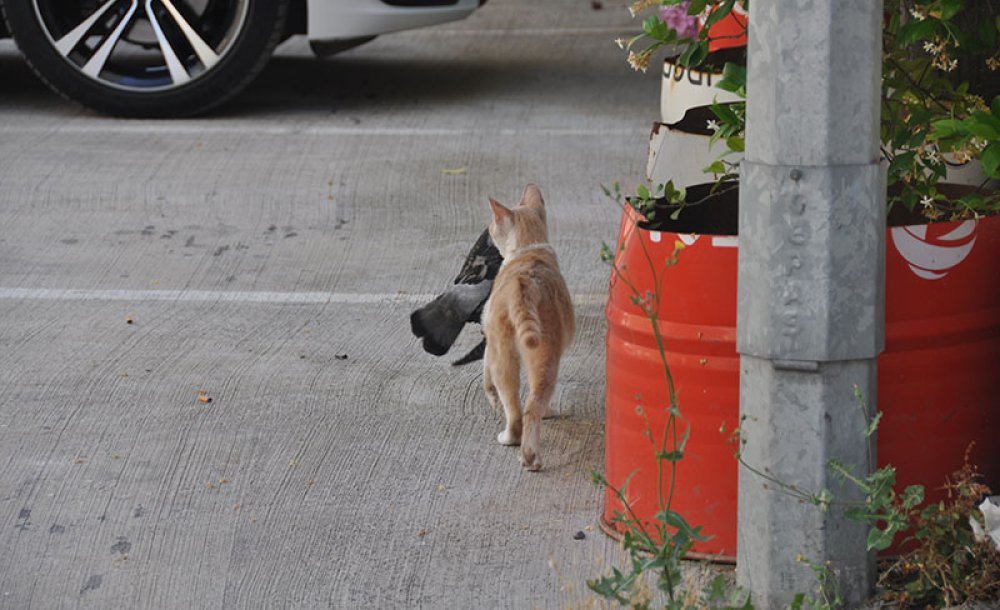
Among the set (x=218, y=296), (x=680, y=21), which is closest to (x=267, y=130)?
(x=218, y=296)

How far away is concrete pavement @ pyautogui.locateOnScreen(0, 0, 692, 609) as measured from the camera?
12.0 feet

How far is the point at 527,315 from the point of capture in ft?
13.1

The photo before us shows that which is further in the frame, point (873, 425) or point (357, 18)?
point (357, 18)

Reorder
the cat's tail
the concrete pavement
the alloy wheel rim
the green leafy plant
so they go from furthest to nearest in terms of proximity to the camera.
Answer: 1. the alloy wheel rim
2. the cat's tail
3. the concrete pavement
4. the green leafy plant

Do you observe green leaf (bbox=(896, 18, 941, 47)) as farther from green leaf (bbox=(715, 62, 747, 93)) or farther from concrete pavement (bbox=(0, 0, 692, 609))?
concrete pavement (bbox=(0, 0, 692, 609))

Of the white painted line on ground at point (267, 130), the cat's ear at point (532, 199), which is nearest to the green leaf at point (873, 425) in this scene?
the cat's ear at point (532, 199)

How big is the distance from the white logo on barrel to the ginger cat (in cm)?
106

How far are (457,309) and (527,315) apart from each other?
70cm

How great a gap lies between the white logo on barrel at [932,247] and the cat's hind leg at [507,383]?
1.21 meters

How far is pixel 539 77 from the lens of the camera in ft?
31.1

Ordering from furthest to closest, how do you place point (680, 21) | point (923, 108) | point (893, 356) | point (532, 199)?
point (680, 21) → point (532, 199) → point (923, 108) → point (893, 356)

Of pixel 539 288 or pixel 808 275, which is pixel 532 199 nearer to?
pixel 539 288

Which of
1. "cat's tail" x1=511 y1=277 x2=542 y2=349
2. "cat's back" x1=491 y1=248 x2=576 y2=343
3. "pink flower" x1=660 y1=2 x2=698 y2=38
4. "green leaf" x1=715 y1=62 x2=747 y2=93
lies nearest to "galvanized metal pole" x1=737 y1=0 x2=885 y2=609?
"green leaf" x1=715 y1=62 x2=747 y2=93

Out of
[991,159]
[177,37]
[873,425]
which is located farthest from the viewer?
[177,37]
